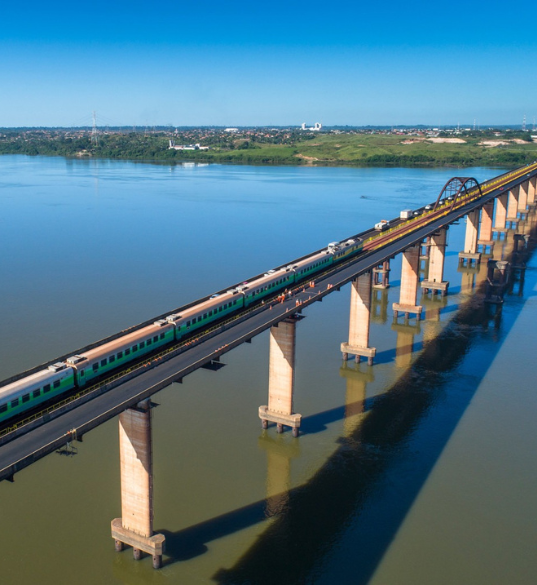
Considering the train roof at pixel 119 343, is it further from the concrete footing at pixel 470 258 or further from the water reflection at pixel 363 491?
the concrete footing at pixel 470 258

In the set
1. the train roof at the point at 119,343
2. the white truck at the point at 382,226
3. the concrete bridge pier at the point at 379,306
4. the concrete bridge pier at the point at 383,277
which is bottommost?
the concrete bridge pier at the point at 379,306

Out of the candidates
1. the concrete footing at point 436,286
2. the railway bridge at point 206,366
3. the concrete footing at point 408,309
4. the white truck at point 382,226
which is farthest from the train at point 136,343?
the concrete footing at point 436,286

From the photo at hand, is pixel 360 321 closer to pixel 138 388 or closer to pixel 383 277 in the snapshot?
pixel 383 277

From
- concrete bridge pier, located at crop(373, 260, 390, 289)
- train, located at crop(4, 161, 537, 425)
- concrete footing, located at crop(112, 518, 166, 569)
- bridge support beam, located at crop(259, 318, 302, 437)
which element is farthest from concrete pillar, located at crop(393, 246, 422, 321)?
concrete footing, located at crop(112, 518, 166, 569)

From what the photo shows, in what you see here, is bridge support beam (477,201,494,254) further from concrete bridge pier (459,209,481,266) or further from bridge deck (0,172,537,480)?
bridge deck (0,172,537,480)

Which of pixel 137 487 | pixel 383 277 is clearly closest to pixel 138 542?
pixel 137 487

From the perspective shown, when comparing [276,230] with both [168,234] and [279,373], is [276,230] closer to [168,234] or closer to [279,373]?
[168,234]
